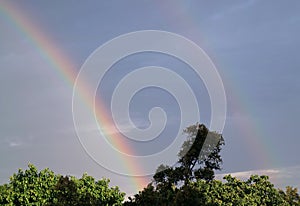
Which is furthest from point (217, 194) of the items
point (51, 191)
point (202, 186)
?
point (51, 191)

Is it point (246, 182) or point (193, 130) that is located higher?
point (193, 130)

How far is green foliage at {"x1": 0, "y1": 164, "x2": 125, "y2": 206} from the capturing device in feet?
95.0

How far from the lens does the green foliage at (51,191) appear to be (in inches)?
1141

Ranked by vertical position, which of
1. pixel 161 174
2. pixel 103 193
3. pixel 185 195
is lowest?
pixel 185 195

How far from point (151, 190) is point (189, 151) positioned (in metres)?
8.09

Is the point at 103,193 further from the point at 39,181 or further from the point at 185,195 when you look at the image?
the point at 185,195

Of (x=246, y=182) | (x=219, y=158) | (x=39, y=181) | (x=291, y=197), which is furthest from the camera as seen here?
(x=291, y=197)

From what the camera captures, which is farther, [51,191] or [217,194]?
[217,194]

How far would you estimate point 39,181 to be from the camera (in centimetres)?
2989

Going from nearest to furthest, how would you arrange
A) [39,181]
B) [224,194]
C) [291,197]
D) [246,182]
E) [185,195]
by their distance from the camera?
[185,195] → [39,181] → [224,194] → [246,182] → [291,197]

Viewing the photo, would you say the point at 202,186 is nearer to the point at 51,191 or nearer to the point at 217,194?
the point at 217,194

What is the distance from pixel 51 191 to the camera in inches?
1171

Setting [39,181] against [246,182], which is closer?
[39,181]

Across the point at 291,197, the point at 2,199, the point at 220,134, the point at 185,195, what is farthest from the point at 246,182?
the point at 2,199
